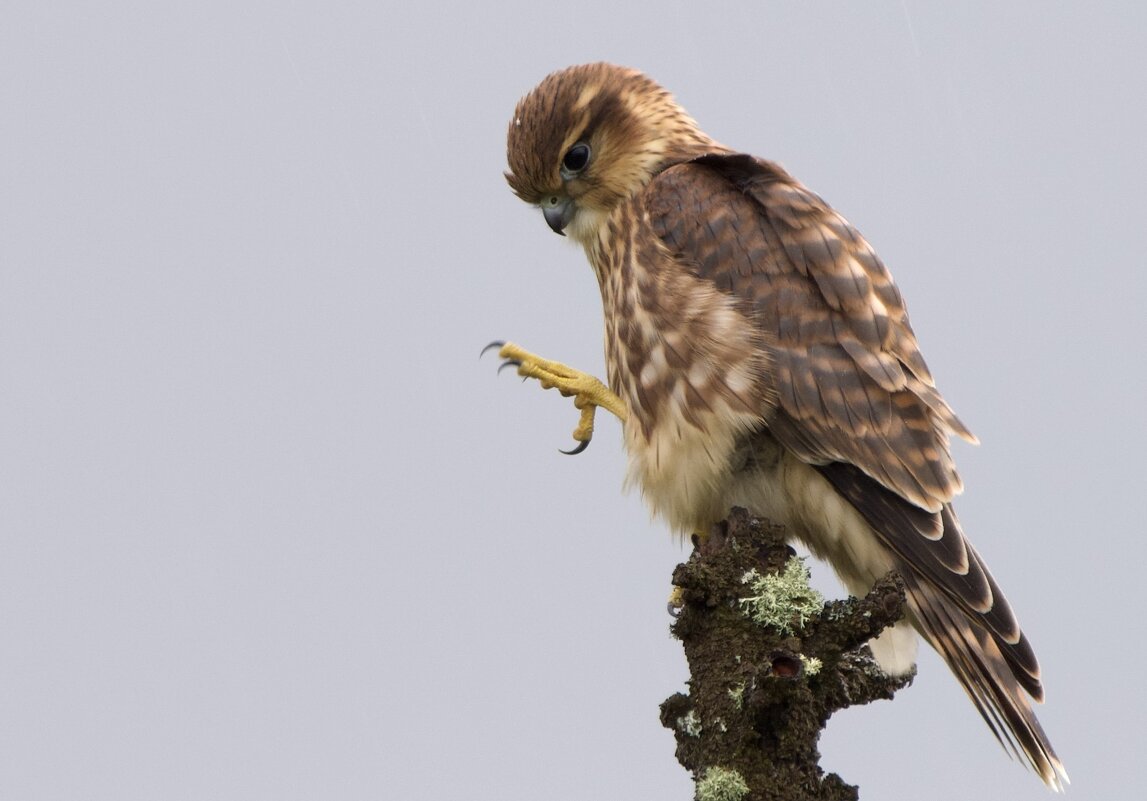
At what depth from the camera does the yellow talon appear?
4.48m

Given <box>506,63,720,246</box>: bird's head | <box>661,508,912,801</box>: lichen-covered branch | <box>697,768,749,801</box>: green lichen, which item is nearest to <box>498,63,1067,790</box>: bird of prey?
<box>506,63,720,246</box>: bird's head

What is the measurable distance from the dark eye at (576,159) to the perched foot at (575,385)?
596mm

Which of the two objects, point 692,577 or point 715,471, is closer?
point 692,577

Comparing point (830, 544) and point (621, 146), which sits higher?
point (621, 146)

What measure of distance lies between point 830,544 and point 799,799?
123 centimetres

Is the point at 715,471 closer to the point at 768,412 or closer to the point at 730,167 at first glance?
the point at 768,412

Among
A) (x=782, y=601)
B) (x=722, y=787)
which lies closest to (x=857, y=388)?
(x=782, y=601)

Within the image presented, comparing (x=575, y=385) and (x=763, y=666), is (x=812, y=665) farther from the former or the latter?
(x=575, y=385)

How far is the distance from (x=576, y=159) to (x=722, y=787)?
7.75 feet

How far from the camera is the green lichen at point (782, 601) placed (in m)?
3.08

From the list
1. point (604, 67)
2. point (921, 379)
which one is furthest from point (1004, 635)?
point (604, 67)

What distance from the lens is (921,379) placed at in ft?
13.9

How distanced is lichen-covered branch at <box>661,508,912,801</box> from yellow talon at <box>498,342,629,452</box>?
48.1 inches

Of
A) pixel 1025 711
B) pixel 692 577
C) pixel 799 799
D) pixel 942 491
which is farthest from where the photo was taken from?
pixel 942 491
